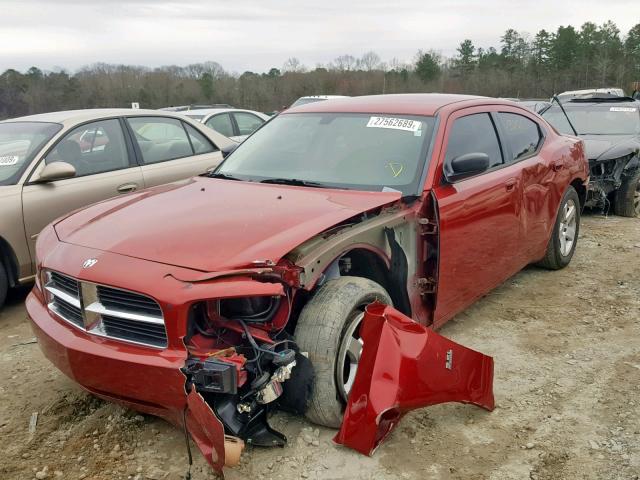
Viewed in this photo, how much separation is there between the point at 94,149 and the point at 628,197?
6.83m

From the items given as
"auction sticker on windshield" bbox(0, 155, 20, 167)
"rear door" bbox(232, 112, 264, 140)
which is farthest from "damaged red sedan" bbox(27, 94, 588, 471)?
"rear door" bbox(232, 112, 264, 140)

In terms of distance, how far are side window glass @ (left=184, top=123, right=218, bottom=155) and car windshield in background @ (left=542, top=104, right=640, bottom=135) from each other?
5.49m

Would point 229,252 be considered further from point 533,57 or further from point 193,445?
point 533,57

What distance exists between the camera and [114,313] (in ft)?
8.94

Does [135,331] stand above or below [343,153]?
below

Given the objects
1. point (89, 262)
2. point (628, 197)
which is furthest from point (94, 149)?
point (628, 197)

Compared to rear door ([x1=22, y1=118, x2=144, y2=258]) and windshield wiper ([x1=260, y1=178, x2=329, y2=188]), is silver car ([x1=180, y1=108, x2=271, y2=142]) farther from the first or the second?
windshield wiper ([x1=260, y1=178, x2=329, y2=188])

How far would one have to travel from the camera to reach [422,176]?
370 cm

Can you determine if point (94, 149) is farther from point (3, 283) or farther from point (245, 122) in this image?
point (245, 122)

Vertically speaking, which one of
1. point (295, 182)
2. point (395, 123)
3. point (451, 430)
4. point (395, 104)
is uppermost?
point (395, 104)

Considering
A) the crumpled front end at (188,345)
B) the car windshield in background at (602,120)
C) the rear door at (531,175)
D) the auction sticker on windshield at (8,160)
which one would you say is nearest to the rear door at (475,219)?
the rear door at (531,175)

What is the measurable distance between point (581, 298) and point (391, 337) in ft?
9.67

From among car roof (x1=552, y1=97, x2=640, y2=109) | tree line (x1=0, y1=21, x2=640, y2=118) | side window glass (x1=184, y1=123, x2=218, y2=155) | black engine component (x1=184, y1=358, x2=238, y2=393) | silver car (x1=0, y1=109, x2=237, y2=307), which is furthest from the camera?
tree line (x1=0, y1=21, x2=640, y2=118)

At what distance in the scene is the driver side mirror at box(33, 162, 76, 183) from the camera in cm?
500
